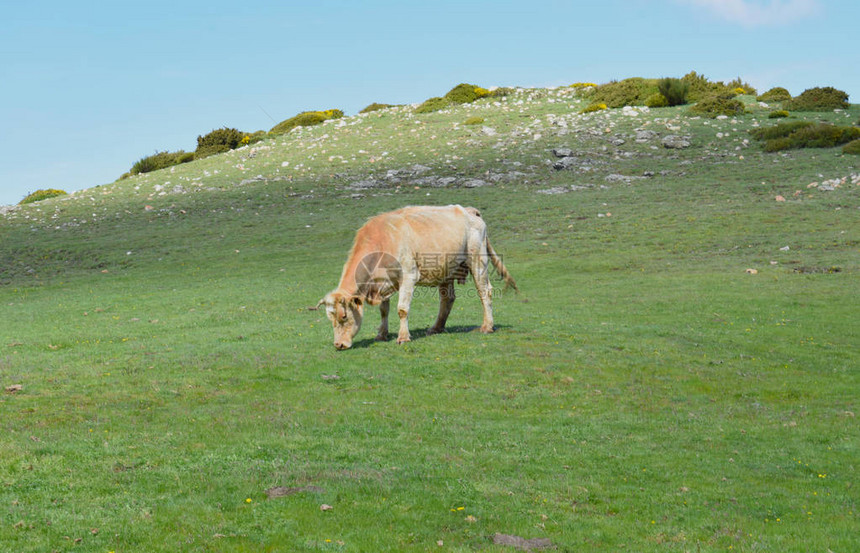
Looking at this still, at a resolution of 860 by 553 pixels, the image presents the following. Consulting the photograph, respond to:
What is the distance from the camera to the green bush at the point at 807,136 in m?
57.2

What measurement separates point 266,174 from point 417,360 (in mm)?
50160

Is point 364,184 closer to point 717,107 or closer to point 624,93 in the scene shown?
point 624,93

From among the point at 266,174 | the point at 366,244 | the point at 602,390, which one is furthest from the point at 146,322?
the point at 266,174

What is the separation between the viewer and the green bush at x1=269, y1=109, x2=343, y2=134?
8750 centimetres

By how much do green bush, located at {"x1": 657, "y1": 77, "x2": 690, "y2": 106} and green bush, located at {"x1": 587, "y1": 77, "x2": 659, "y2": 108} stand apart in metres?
2.06

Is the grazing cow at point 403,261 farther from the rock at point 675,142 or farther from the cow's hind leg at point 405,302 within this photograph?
the rock at point 675,142

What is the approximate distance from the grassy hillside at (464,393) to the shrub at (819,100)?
23.3m

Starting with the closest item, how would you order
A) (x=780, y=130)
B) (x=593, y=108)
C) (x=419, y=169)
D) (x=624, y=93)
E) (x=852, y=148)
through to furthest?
(x=852, y=148) → (x=780, y=130) → (x=419, y=169) → (x=593, y=108) → (x=624, y=93)

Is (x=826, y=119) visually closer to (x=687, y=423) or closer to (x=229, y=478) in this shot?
(x=687, y=423)

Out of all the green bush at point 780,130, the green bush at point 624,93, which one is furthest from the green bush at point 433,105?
the green bush at point 780,130

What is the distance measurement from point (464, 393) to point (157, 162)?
2884 inches

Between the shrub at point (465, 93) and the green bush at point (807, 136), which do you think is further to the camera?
the shrub at point (465, 93)

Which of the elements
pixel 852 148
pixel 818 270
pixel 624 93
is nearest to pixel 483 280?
pixel 818 270

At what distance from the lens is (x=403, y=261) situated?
19406 mm
